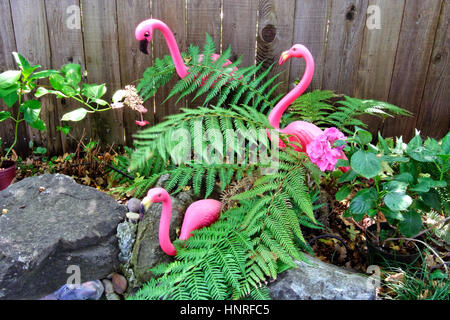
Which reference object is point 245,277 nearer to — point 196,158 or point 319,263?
point 319,263

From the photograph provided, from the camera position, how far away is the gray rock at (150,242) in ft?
5.77

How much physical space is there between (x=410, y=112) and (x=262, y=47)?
1.27 meters

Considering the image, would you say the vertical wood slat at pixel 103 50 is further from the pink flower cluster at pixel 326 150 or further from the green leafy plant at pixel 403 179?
the green leafy plant at pixel 403 179

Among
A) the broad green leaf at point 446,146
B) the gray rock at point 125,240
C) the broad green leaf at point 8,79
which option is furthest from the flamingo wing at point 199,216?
the broad green leaf at point 8,79

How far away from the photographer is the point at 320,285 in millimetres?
1523

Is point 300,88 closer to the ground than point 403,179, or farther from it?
farther from it

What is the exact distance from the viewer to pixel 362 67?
2695 mm

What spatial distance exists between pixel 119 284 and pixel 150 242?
28 centimetres

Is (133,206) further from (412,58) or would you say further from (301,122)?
(412,58)

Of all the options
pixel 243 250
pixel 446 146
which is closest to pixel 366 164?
pixel 446 146

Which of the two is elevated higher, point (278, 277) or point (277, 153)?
point (277, 153)
